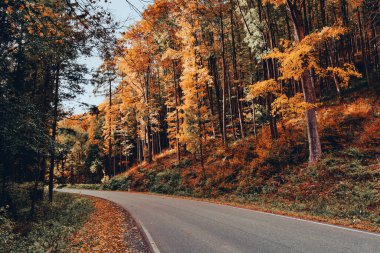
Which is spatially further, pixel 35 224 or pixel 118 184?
pixel 118 184

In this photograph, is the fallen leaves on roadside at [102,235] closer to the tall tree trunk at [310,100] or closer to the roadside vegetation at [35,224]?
the roadside vegetation at [35,224]

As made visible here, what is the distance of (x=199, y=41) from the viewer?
24.7 metres

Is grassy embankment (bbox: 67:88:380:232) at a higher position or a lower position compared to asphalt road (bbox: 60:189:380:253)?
higher

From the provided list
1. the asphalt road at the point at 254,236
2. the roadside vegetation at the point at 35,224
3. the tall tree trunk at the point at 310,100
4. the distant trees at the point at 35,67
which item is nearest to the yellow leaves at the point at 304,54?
the tall tree trunk at the point at 310,100

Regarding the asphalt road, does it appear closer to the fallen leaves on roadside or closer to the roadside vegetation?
the fallen leaves on roadside

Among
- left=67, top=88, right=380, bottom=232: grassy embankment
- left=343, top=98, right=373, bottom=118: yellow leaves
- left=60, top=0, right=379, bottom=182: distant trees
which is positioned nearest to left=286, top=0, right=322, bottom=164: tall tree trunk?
left=60, top=0, right=379, bottom=182: distant trees

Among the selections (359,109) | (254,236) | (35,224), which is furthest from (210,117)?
(254,236)

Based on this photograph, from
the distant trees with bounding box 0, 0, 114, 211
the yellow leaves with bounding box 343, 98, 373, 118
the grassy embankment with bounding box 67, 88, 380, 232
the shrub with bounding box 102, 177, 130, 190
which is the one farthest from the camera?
the shrub with bounding box 102, 177, 130, 190

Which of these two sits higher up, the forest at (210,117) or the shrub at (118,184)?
the forest at (210,117)

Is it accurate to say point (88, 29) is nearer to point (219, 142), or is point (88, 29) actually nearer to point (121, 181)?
point (219, 142)

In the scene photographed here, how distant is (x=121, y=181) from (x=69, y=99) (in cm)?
1756

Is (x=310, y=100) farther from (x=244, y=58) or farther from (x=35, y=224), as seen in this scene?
(x=35, y=224)

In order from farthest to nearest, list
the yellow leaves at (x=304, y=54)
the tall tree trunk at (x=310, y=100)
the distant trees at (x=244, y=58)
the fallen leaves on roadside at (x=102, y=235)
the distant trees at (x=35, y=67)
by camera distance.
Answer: the tall tree trunk at (x=310, y=100) < the distant trees at (x=244, y=58) < the yellow leaves at (x=304, y=54) < the fallen leaves on roadside at (x=102, y=235) < the distant trees at (x=35, y=67)

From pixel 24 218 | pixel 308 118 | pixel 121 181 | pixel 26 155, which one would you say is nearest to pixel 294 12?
pixel 308 118
